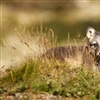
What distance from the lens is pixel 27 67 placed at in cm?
1088

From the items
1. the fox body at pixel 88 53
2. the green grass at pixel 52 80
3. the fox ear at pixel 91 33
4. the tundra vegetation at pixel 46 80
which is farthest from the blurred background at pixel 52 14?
the green grass at pixel 52 80

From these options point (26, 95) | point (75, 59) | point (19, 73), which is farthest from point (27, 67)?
point (75, 59)

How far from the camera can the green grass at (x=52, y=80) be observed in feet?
33.9

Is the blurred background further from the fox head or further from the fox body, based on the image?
the fox head

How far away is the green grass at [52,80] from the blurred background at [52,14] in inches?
707

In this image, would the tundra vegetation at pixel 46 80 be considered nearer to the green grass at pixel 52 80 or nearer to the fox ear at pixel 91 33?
the green grass at pixel 52 80

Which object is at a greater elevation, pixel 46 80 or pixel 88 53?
pixel 88 53

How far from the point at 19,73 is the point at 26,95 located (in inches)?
33.8

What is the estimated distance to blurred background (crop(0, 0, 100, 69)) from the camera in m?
31.2

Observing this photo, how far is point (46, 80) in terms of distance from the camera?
1074 cm

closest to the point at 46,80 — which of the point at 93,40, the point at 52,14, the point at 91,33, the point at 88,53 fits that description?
the point at 88,53

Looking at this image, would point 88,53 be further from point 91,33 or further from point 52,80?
point 52,80

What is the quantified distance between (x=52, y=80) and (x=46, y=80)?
13cm

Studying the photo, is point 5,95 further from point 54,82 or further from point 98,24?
point 98,24
